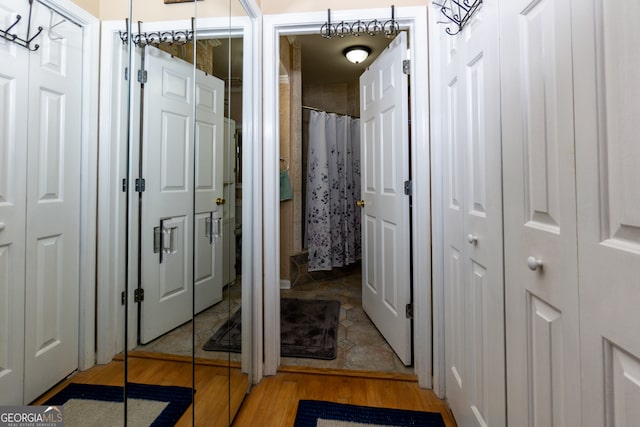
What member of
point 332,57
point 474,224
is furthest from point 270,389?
point 332,57

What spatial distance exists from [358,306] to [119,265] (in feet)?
7.14

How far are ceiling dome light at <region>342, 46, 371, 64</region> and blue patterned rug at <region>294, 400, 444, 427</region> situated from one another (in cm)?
338

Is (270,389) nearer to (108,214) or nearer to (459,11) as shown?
(108,214)

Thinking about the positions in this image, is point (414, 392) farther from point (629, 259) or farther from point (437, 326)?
point (629, 259)

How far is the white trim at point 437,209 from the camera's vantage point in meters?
1.44

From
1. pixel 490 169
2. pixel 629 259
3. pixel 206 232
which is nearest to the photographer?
pixel 629 259

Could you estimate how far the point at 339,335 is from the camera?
82.6 inches

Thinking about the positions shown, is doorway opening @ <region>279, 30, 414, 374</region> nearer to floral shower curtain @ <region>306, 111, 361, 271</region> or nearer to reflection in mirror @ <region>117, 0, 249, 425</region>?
floral shower curtain @ <region>306, 111, 361, 271</region>

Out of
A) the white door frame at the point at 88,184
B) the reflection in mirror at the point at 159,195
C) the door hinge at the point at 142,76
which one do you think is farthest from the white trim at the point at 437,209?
the white door frame at the point at 88,184

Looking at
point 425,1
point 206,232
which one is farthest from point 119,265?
point 425,1

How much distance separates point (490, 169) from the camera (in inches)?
35.9

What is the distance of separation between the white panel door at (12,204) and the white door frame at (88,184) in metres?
→ 0.11

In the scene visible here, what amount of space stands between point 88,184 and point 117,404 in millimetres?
523

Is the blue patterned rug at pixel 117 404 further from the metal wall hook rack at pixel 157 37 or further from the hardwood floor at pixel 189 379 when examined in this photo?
the metal wall hook rack at pixel 157 37
